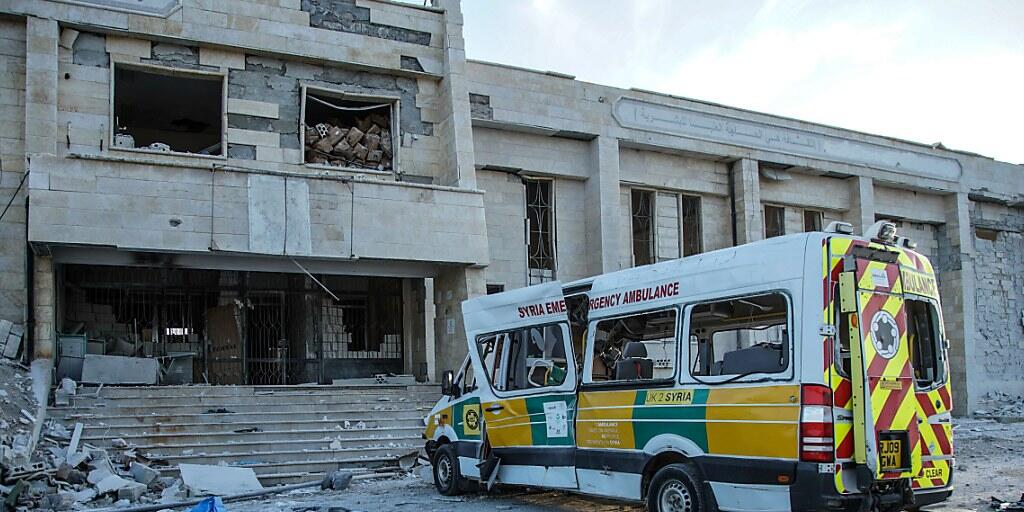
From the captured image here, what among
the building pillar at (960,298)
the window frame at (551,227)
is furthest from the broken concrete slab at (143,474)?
the building pillar at (960,298)

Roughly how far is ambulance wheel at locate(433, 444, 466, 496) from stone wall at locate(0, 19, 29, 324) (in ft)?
28.0

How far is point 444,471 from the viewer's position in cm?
1188

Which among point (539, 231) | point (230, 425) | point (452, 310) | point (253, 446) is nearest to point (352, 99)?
point (452, 310)

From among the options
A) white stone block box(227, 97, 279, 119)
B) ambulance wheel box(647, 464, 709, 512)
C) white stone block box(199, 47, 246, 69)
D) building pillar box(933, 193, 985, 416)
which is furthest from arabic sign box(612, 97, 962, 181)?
ambulance wheel box(647, 464, 709, 512)

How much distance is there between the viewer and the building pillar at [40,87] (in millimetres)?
16281

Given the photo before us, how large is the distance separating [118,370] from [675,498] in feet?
39.4

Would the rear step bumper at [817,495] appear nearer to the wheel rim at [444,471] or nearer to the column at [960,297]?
the wheel rim at [444,471]

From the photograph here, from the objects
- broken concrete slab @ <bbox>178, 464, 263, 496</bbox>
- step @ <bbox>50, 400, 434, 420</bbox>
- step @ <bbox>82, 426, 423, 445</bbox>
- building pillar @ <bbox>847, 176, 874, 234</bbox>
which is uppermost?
building pillar @ <bbox>847, 176, 874, 234</bbox>

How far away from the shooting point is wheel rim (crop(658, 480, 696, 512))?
8.17 meters

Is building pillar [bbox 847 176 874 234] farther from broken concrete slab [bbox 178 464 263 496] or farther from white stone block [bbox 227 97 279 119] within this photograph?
broken concrete slab [bbox 178 464 263 496]

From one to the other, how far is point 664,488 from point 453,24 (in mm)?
13739

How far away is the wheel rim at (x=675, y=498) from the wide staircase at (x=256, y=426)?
7094 mm

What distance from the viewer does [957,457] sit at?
1619 centimetres

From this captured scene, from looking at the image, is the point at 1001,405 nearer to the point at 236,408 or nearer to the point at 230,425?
the point at 236,408
